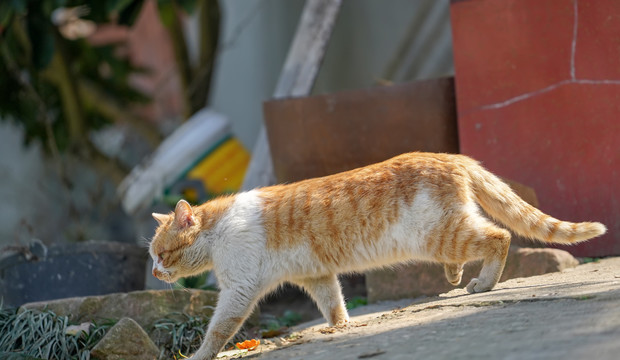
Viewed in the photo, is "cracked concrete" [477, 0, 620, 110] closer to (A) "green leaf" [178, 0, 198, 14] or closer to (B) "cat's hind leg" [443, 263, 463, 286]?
(B) "cat's hind leg" [443, 263, 463, 286]

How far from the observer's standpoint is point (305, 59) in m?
6.42

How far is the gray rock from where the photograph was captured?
3850 millimetres

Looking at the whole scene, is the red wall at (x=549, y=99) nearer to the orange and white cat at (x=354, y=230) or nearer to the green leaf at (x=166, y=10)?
the orange and white cat at (x=354, y=230)

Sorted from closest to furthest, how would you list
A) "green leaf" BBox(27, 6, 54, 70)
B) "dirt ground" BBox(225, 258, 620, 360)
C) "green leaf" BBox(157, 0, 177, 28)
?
"dirt ground" BBox(225, 258, 620, 360) → "green leaf" BBox(157, 0, 177, 28) → "green leaf" BBox(27, 6, 54, 70)

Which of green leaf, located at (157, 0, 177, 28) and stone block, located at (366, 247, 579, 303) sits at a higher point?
green leaf, located at (157, 0, 177, 28)

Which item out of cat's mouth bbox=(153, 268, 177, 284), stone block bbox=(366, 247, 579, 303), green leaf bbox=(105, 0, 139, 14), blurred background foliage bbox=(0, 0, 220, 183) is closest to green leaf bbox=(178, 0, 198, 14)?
green leaf bbox=(105, 0, 139, 14)

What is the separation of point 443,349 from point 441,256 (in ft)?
3.69

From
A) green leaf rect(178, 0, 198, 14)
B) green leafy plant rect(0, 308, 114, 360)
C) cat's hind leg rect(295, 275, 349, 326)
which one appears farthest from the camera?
green leaf rect(178, 0, 198, 14)

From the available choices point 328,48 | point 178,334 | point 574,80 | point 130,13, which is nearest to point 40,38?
point 130,13

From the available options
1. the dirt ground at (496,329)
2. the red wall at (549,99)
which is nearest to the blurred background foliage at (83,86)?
the red wall at (549,99)

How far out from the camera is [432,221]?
3.56 meters

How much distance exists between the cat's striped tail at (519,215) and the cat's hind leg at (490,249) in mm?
155

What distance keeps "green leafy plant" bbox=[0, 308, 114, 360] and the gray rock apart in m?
0.14

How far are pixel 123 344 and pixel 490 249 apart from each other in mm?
Result: 1922
